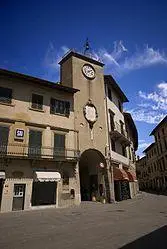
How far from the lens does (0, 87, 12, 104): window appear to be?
685 inches

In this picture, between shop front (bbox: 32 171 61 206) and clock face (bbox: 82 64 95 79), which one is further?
clock face (bbox: 82 64 95 79)

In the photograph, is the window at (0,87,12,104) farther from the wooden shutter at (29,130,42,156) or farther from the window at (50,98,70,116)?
the window at (50,98,70,116)

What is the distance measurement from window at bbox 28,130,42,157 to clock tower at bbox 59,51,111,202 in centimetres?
421

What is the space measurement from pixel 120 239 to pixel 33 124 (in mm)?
13125

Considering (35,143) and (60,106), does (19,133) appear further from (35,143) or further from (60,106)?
(60,106)

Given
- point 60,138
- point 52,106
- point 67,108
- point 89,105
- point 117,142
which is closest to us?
point 60,138

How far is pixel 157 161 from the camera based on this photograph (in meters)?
50.5

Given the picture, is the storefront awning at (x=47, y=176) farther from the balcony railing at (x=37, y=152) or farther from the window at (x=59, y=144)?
the window at (x=59, y=144)

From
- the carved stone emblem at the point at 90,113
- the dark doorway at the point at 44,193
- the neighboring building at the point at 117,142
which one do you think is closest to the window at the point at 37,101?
→ the carved stone emblem at the point at 90,113

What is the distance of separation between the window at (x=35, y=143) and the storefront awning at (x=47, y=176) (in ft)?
4.95

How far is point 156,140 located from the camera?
2003 inches

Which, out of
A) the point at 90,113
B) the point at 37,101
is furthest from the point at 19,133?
the point at 90,113

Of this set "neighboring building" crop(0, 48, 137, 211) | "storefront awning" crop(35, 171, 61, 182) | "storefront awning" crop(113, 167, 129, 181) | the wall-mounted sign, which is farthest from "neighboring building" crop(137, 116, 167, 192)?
the wall-mounted sign

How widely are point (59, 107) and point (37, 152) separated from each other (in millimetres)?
5220
